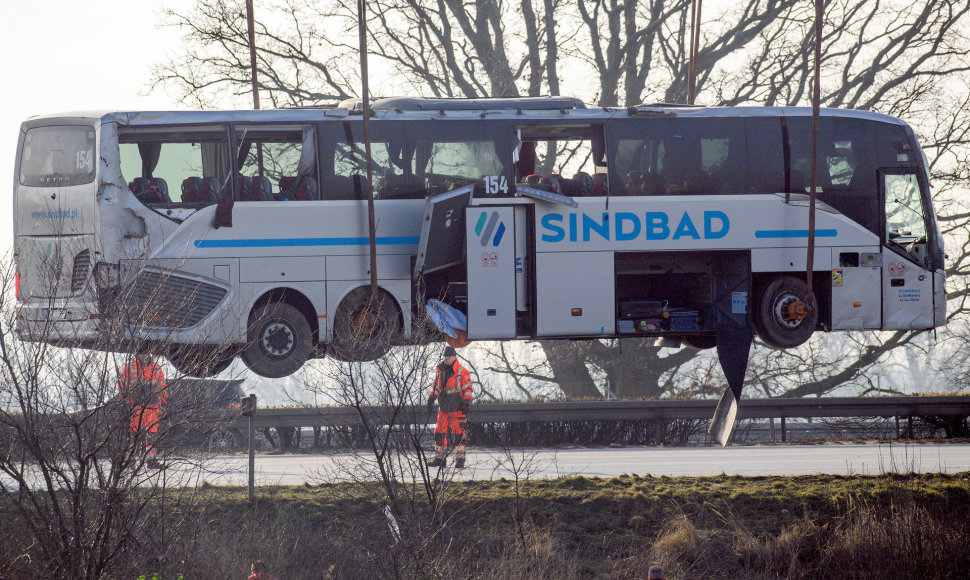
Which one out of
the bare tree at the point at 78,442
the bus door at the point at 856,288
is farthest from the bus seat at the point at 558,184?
the bare tree at the point at 78,442

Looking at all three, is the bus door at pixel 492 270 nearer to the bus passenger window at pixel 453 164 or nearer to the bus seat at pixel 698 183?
the bus passenger window at pixel 453 164

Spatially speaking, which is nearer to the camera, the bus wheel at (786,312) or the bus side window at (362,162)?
the bus side window at (362,162)

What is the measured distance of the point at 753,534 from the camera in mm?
13750

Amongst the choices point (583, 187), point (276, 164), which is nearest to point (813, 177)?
point (583, 187)

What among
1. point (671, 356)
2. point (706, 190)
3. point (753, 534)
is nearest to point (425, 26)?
point (671, 356)

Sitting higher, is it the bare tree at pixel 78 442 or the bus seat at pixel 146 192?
the bus seat at pixel 146 192

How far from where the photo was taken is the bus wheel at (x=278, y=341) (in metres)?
13.4

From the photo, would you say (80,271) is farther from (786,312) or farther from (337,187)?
(786,312)

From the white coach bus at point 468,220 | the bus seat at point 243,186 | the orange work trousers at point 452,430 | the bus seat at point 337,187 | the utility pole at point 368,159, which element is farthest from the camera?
the orange work trousers at point 452,430

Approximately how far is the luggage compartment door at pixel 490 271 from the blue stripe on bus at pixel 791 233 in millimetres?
3259

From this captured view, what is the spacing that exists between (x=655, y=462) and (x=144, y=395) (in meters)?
8.63

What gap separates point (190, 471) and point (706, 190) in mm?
7189

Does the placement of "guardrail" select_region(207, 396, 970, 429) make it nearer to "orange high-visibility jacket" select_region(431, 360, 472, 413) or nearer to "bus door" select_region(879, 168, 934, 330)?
"orange high-visibility jacket" select_region(431, 360, 472, 413)

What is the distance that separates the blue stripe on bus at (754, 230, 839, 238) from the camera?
550 inches
